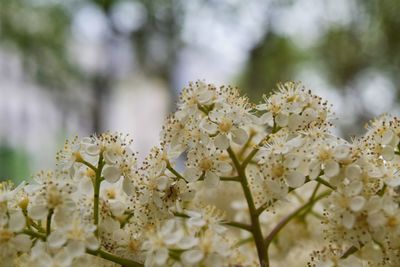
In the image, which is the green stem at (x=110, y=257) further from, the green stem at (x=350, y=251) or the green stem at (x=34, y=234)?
the green stem at (x=350, y=251)

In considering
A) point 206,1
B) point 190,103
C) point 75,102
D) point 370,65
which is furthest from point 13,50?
point 190,103

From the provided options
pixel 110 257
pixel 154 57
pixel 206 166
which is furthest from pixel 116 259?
pixel 154 57

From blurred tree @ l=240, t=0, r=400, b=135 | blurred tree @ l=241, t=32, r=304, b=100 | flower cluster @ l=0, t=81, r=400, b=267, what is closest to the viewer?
flower cluster @ l=0, t=81, r=400, b=267

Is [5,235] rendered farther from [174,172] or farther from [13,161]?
[13,161]

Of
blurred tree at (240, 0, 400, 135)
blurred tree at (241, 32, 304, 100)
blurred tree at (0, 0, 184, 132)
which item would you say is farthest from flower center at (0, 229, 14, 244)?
blurred tree at (0, 0, 184, 132)

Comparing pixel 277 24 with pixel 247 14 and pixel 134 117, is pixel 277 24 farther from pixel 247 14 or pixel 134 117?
pixel 134 117

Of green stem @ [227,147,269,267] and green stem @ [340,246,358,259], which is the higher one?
green stem @ [227,147,269,267]

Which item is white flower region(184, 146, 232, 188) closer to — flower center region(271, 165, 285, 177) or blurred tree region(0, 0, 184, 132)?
flower center region(271, 165, 285, 177)
